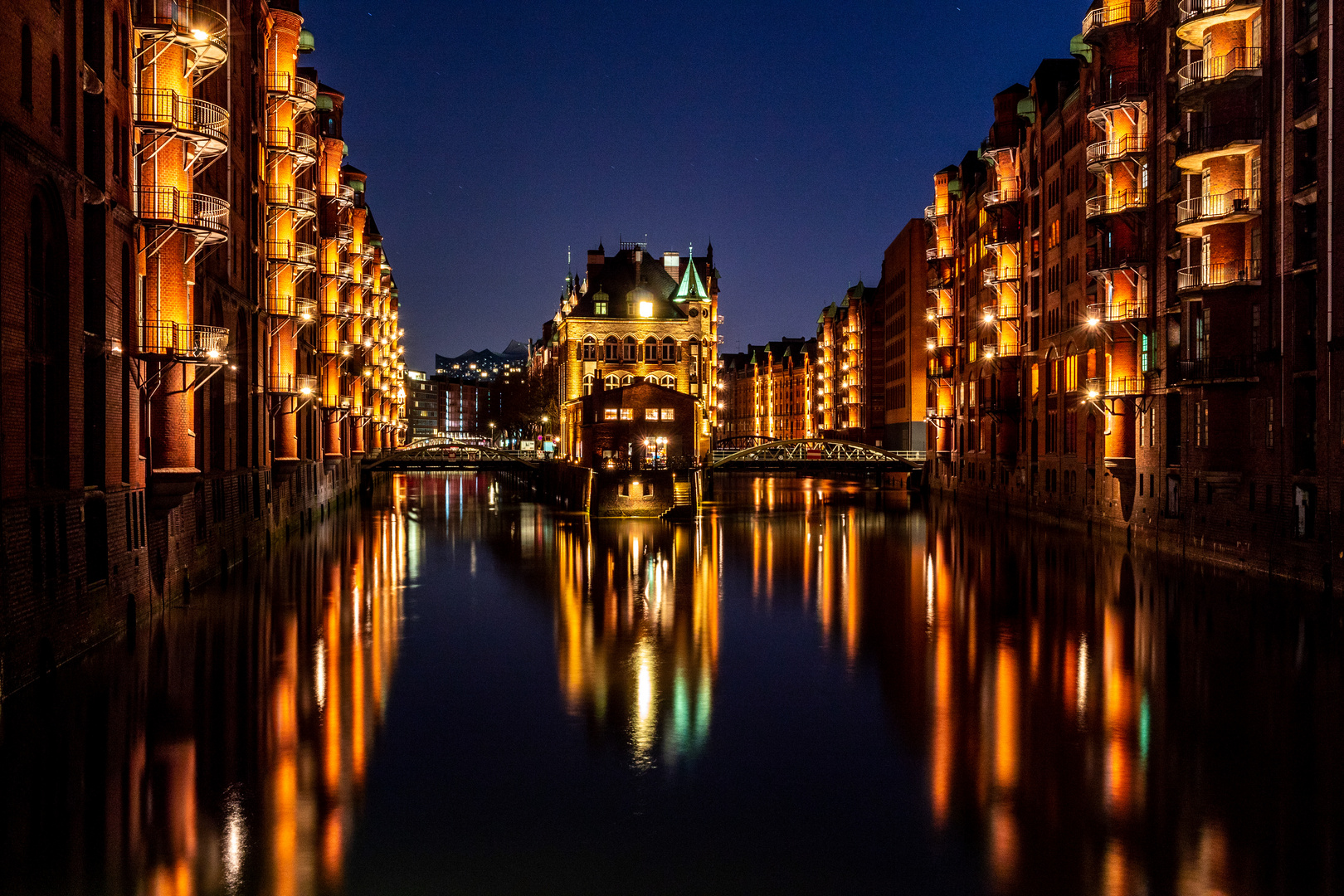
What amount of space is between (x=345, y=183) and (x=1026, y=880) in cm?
8209

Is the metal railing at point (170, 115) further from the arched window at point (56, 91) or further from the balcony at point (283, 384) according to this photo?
the balcony at point (283, 384)

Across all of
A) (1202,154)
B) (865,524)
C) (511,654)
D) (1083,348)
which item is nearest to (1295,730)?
(511,654)

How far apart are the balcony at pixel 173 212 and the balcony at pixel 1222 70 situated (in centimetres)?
3249

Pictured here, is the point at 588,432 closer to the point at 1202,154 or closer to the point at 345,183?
the point at 345,183

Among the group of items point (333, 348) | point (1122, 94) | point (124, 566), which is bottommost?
point (124, 566)

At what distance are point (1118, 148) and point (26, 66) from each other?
1689 inches

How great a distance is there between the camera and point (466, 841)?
15367mm

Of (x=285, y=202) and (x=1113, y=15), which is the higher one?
(x=1113, y=15)

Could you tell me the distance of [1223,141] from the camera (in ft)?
128

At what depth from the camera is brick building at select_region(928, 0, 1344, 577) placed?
118 ft

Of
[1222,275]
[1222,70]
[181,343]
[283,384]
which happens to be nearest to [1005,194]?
[1222,70]

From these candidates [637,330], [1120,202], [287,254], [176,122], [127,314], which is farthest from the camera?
[637,330]

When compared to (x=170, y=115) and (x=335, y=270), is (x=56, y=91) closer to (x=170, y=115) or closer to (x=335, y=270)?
(x=170, y=115)

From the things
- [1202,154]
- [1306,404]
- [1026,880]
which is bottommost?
[1026,880]
